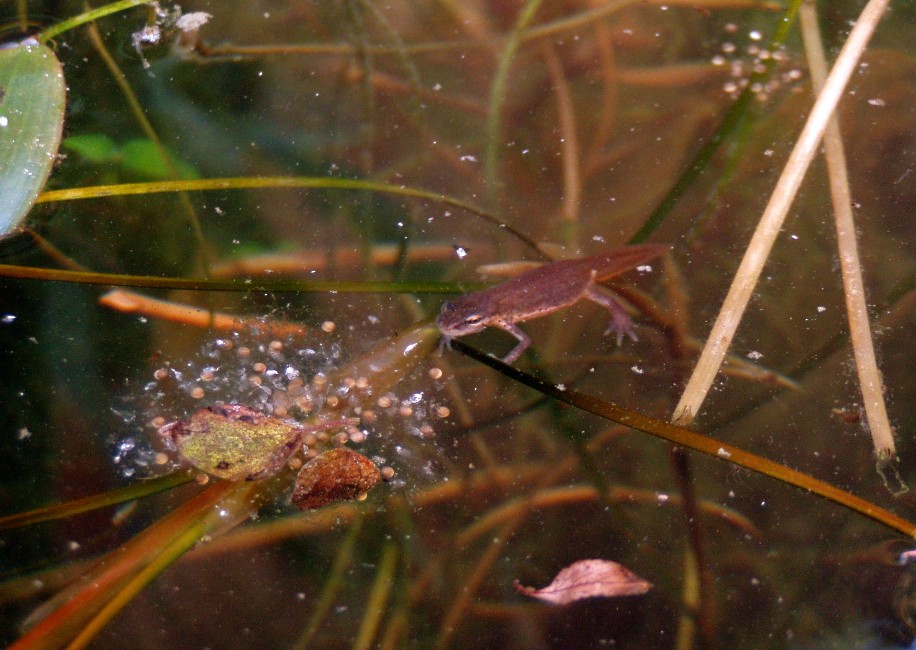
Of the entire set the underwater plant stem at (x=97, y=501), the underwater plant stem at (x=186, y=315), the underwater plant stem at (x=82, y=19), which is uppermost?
the underwater plant stem at (x=82, y=19)

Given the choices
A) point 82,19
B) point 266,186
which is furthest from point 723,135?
point 82,19

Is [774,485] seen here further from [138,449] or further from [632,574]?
[138,449]

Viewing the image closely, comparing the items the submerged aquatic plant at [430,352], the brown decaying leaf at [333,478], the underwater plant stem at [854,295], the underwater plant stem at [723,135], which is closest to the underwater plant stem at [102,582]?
the submerged aquatic plant at [430,352]

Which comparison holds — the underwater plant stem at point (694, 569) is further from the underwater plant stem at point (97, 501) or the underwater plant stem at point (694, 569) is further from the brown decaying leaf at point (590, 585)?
the underwater plant stem at point (97, 501)

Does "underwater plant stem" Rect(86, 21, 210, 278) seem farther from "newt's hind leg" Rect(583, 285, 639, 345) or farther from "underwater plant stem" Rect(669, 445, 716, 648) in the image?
"underwater plant stem" Rect(669, 445, 716, 648)

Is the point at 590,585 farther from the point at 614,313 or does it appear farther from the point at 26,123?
the point at 26,123

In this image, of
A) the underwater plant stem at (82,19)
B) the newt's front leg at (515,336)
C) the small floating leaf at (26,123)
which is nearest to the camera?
the small floating leaf at (26,123)
